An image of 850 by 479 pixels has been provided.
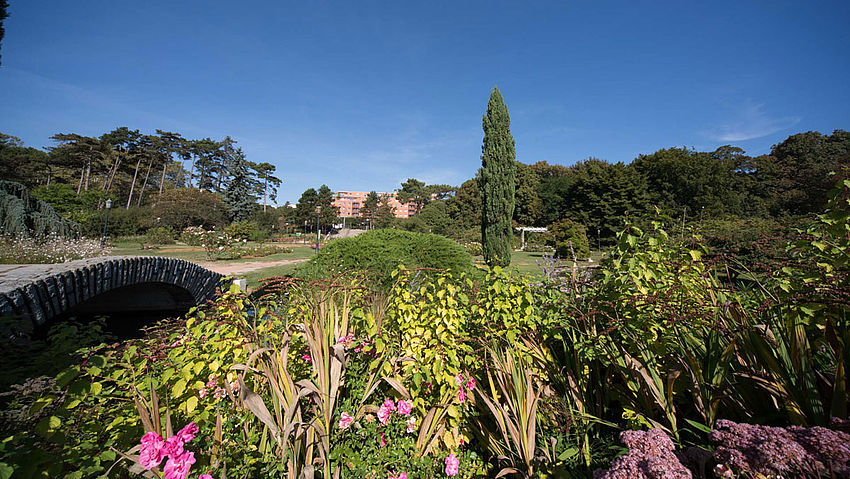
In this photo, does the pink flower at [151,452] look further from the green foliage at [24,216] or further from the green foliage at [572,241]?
the green foliage at [572,241]

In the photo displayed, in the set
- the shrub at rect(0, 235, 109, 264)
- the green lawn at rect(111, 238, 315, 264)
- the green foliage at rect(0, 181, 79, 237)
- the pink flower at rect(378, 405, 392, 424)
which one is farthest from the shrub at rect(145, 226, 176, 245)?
the pink flower at rect(378, 405, 392, 424)

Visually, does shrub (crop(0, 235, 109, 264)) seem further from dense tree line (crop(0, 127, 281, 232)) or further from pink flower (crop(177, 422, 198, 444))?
dense tree line (crop(0, 127, 281, 232))

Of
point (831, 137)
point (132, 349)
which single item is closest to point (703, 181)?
point (831, 137)

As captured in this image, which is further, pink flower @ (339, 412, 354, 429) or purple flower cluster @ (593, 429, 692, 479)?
pink flower @ (339, 412, 354, 429)

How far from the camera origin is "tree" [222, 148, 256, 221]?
38.3 m

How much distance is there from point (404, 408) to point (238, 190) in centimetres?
4423

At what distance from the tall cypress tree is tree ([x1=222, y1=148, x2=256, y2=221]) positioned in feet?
109

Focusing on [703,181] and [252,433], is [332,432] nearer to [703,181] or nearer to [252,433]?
[252,433]

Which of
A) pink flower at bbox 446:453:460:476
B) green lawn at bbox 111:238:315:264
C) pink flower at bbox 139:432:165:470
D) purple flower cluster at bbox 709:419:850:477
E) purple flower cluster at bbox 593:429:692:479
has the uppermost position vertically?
purple flower cluster at bbox 709:419:850:477

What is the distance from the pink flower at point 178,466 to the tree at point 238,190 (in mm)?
40872

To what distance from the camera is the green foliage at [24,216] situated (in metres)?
8.43

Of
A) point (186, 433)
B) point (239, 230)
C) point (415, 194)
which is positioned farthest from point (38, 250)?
point (415, 194)

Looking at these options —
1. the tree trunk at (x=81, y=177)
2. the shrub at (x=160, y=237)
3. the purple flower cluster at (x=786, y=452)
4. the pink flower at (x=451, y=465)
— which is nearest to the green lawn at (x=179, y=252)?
the shrub at (x=160, y=237)

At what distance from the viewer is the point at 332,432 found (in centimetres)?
167
